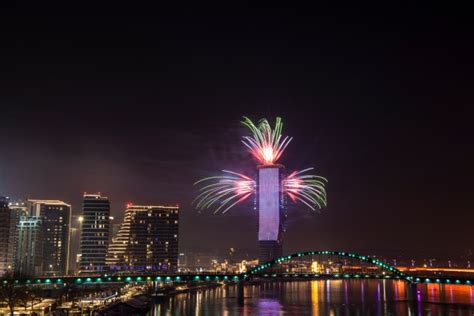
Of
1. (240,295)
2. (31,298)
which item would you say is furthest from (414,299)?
(31,298)

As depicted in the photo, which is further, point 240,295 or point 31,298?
point 240,295

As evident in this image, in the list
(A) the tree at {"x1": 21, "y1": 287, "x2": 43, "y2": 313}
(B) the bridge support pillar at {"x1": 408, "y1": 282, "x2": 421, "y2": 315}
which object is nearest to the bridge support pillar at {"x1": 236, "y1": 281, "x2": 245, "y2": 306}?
(B) the bridge support pillar at {"x1": 408, "y1": 282, "x2": 421, "y2": 315}

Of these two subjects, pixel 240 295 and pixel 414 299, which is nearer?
pixel 414 299

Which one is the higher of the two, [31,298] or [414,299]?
[31,298]

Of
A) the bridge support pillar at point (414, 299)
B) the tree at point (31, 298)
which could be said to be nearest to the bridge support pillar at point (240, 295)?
the bridge support pillar at point (414, 299)

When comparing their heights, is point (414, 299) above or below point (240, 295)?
below

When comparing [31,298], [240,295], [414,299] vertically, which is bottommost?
[414,299]

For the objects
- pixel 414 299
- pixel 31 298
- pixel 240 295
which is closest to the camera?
pixel 31 298

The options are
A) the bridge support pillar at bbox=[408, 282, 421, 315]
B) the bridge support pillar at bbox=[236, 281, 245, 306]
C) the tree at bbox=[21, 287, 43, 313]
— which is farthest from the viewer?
the bridge support pillar at bbox=[236, 281, 245, 306]

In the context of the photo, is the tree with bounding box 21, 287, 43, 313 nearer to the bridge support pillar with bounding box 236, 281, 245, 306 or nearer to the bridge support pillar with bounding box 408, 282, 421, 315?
the bridge support pillar with bounding box 236, 281, 245, 306

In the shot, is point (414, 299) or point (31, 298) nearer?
point (31, 298)

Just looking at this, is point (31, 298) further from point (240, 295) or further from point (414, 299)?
point (414, 299)

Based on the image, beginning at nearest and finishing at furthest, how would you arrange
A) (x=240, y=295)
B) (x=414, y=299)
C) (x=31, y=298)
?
(x=31, y=298) → (x=414, y=299) → (x=240, y=295)
